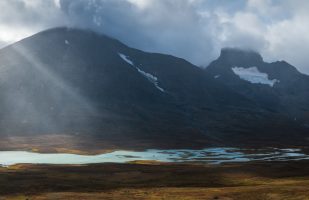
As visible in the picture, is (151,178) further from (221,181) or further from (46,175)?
(46,175)

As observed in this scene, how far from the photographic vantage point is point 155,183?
88625 millimetres

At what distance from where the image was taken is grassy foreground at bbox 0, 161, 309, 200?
224 ft

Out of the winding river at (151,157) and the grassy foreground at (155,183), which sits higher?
the winding river at (151,157)

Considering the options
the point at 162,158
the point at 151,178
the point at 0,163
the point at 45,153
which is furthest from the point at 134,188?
the point at 45,153

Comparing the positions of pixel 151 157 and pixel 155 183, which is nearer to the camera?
pixel 155 183

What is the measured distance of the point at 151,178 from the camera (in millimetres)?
97750

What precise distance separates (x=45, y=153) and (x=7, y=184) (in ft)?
266

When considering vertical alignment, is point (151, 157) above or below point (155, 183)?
above

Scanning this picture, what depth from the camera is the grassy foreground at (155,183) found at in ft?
224

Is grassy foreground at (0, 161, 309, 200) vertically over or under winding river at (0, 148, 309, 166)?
under

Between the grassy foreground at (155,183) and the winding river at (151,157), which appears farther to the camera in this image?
Answer: the winding river at (151,157)

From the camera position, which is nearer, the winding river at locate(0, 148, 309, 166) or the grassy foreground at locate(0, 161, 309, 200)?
the grassy foreground at locate(0, 161, 309, 200)

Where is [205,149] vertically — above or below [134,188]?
above

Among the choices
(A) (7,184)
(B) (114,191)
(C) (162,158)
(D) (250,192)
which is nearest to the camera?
(D) (250,192)
